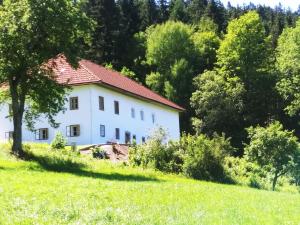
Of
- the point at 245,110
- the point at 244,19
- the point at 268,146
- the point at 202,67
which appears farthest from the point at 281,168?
the point at 202,67

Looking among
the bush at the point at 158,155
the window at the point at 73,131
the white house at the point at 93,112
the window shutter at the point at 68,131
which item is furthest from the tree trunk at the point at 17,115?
the window shutter at the point at 68,131

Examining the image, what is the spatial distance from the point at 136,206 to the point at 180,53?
73414 millimetres

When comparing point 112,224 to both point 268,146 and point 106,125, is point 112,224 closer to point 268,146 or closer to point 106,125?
point 268,146

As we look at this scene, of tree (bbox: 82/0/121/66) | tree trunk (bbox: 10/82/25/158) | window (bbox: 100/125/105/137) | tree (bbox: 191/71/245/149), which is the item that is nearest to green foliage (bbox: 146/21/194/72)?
tree (bbox: 82/0/121/66)

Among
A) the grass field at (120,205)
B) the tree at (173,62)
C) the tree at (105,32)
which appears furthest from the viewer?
the tree at (105,32)

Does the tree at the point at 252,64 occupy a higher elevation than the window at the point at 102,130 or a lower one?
higher

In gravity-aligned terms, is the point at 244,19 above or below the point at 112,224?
above

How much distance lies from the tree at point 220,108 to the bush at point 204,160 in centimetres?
3901

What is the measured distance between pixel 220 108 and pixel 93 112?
27867 mm

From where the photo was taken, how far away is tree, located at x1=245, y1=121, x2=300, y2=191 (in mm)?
35719

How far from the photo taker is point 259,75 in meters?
78.6

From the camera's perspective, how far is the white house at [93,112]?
51.9m

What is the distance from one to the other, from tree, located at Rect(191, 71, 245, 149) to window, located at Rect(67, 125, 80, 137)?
27.0 metres

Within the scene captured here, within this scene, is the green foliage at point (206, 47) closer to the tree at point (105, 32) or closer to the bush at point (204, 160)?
the tree at point (105, 32)
